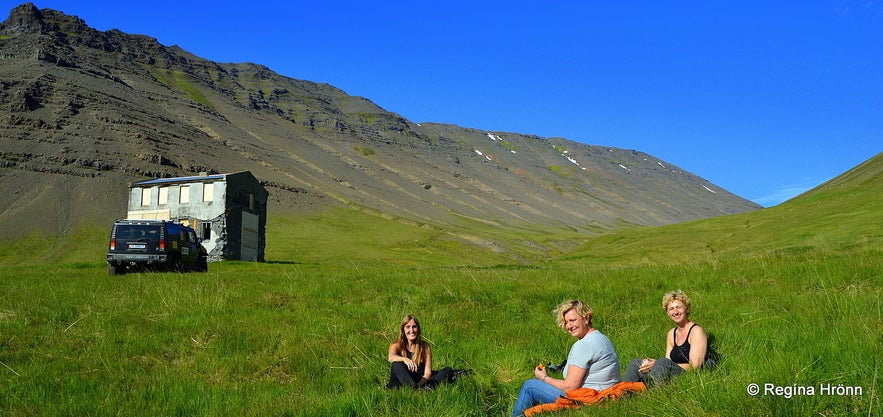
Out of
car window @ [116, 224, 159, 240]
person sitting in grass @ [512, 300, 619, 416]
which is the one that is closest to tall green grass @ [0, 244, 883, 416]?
person sitting in grass @ [512, 300, 619, 416]

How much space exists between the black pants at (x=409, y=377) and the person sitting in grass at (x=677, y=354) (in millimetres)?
2328

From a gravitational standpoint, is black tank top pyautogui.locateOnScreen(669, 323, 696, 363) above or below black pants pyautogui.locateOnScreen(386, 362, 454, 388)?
above

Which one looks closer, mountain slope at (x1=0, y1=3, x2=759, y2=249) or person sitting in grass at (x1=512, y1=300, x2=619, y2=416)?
person sitting in grass at (x1=512, y1=300, x2=619, y2=416)

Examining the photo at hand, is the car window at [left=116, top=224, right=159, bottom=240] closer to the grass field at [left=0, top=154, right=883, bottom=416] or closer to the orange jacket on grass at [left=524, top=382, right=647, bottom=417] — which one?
the grass field at [left=0, top=154, right=883, bottom=416]

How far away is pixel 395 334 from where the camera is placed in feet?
34.7

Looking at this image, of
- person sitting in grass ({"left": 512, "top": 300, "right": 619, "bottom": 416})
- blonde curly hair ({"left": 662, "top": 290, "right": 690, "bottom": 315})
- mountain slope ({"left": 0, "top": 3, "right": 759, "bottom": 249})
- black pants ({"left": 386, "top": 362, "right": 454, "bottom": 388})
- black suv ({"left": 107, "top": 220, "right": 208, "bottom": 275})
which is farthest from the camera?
mountain slope ({"left": 0, "top": 3, "right": 759, "bottom": 249})

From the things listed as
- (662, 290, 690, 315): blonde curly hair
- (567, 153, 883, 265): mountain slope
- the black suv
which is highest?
(567, 153, 883, 265): mountain slope

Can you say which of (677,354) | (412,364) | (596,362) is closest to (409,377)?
(412,364)

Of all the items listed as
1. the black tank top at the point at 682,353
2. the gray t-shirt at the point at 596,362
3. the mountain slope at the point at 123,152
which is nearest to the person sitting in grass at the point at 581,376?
the gray t-shirt at the point at 596,362

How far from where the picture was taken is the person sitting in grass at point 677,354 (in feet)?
23.1

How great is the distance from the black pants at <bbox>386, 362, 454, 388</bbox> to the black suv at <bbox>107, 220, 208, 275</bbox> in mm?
17438

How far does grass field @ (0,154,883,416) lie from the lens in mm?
Answer: 6066

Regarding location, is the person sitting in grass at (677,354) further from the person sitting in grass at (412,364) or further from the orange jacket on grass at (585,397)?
the person sitting in grass at (412,364)

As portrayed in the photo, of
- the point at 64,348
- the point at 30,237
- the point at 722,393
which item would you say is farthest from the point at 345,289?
the point at 30,237
